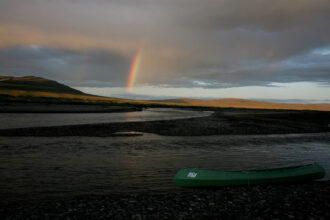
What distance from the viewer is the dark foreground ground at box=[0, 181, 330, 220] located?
9359 mm

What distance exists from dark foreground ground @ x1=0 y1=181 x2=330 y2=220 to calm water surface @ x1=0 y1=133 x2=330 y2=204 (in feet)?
6.67

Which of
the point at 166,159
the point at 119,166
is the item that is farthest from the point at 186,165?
the point at 119,166

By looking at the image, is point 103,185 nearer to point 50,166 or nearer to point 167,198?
point 167,198

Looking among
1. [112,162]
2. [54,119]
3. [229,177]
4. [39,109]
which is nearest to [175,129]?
[112,162]

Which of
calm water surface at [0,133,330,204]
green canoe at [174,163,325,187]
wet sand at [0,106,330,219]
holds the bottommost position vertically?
calm water surface at [0,133,330,204]

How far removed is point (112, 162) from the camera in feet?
64.3

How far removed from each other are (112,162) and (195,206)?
35.3 feet

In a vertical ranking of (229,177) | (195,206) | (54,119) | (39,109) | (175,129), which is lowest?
(54,119)

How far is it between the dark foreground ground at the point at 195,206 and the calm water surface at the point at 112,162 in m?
2.03

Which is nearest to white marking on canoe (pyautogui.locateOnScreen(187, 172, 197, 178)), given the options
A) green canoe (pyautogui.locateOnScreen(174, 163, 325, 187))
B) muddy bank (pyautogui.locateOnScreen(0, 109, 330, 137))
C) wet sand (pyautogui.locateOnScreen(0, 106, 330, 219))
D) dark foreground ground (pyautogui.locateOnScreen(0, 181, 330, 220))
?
green canoe (pyautogui.locateOnScreen(174, 163, 325, 187))

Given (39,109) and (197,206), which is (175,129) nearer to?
(197,206)

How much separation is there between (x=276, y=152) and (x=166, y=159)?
11.5 metres

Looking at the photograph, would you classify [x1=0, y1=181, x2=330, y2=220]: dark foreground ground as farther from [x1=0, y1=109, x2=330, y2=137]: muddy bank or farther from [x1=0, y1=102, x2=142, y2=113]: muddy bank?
[x1=0, y1=102, x2=142, y2=113]: muddy bank

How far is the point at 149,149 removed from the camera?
997 inches
